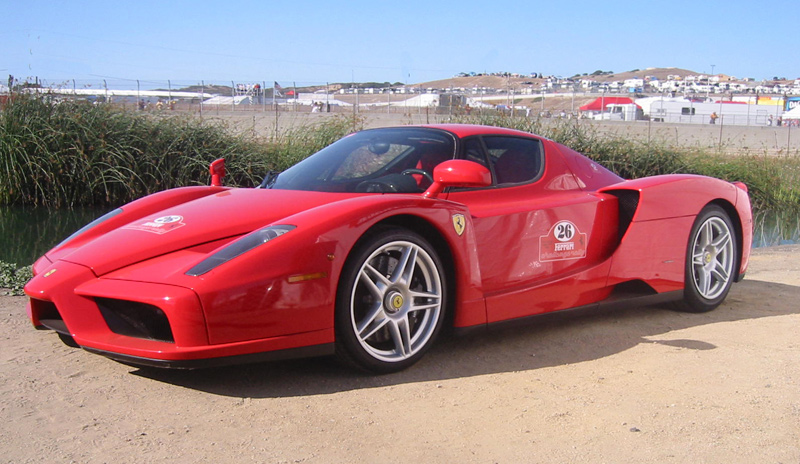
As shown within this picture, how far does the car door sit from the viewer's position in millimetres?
3891

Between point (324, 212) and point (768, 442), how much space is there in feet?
6.59

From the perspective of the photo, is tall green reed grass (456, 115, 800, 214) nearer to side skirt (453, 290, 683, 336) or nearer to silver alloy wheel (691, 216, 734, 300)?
silver alloy wheel (691, 216, 734, 300)

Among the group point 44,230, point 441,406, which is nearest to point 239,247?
point 441,406

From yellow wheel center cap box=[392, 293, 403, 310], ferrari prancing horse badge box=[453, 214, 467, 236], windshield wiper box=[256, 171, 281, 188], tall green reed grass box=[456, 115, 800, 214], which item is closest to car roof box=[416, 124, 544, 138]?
ferrari prancing horse badge box=[453, 214, 467, 236]

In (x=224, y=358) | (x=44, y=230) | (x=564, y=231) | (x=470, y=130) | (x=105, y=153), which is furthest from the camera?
(x=105, y=153)

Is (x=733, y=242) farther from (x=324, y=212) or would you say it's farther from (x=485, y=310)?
(x=324, y=212)

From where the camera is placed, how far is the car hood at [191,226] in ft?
10.8

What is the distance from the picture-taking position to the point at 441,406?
3.09 meters

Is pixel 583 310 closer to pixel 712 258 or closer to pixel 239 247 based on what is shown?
pixel 712 258

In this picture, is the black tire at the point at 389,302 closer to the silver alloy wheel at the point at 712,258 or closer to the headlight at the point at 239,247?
the headlight at the point at 239,247

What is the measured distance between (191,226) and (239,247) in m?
0.50

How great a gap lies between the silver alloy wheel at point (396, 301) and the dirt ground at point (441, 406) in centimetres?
16

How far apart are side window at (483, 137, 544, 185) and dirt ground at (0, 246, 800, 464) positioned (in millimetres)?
936

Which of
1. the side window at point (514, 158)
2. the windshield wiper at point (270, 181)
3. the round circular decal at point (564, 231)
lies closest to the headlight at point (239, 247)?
the windshield wiper at point (270, 181)
